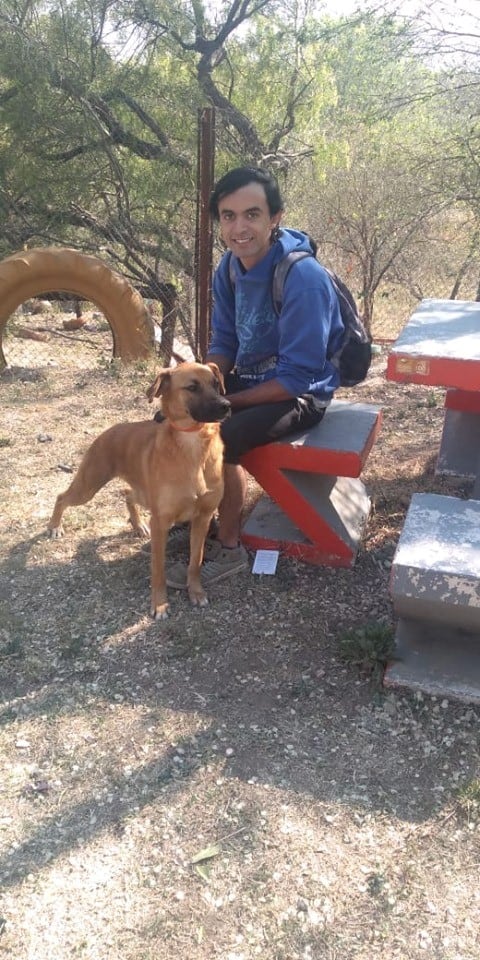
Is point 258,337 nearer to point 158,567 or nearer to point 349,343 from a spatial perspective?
point 349,343

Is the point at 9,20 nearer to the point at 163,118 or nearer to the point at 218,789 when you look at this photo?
the point at 163,118

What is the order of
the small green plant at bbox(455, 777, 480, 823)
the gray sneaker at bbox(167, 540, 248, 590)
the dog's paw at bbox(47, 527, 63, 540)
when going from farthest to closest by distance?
the dog's paw at bbox(47, 527, 63, 540) → the gray sneaker at bbox(167, 540, 248, 590) → the small green plant at bbox(455, 777, 480, 823)

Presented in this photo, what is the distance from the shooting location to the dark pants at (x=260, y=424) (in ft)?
10.9

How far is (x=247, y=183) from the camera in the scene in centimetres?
308

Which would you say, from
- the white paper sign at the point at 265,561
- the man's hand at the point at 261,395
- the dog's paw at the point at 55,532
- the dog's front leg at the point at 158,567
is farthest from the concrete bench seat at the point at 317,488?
the dog's paw at the point at 55,532

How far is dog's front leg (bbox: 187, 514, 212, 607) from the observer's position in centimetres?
332

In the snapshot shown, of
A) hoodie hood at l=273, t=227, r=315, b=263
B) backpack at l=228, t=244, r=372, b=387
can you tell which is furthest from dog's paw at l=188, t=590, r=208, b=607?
hoodie hood at l=273, t=227, r=315, b=263

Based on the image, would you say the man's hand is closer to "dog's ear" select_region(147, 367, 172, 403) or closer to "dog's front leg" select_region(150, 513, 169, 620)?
"dog's ear" select_region(147, 367, 172, 403)

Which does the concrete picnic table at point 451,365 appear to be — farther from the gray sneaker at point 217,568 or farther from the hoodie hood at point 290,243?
the gray sneaker at point 217,568

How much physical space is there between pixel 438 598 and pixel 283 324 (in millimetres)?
1475

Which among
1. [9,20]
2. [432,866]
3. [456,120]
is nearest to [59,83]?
[9,20]

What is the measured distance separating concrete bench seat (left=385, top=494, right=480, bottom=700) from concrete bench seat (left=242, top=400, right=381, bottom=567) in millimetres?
597

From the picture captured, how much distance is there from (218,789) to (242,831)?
0.61ft

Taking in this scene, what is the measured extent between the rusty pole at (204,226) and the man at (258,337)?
208 cm
